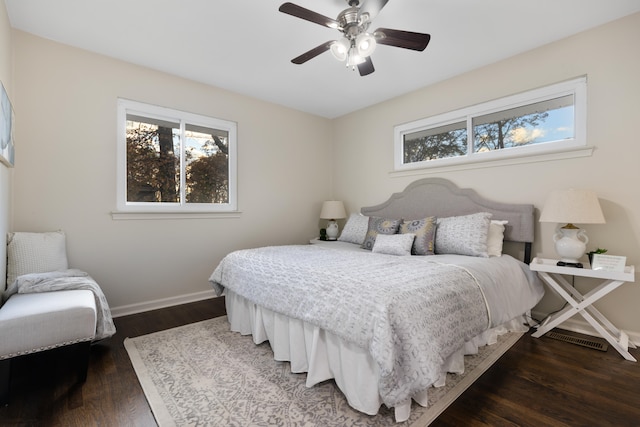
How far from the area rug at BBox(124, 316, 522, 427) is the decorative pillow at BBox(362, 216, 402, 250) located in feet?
4.50

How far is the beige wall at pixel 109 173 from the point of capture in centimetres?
263

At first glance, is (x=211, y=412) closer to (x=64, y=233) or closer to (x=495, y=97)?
(x=64, y=233)

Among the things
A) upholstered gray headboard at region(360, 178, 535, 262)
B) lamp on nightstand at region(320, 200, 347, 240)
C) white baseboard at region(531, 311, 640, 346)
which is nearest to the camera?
white baseboard at region(531, 311, 640, 346)

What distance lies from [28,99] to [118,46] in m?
0.89

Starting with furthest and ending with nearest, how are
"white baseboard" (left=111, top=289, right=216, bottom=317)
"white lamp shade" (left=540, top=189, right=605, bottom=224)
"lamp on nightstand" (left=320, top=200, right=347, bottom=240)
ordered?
"lamp on nightstand" (left=320, top=200, right=347, bottom=240), "white baseboard" (left=111, top=289, right=216, bottom=317), "white lamp shade" (left=540, top=189, right=605, bottom=224)

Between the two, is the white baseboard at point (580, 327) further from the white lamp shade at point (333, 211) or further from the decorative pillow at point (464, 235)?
the white lamp shade at point (333, 211)

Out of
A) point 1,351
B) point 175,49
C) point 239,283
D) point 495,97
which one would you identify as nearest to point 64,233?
point 1,351

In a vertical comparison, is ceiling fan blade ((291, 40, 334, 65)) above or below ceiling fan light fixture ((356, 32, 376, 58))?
above

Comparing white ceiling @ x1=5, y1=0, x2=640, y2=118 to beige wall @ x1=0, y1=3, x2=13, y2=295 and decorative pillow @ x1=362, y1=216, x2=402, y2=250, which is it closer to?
beige wall @ x1=0, y1=3, x2=13, y2=295

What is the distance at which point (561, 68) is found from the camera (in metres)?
2.72

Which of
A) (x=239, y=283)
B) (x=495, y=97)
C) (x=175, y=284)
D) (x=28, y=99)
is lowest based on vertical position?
(x=175, y=284)

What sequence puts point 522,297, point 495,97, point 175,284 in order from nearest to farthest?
1. point 522,297
2. point 495,97
3. point 175,284

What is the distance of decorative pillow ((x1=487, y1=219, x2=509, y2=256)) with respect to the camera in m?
2.76

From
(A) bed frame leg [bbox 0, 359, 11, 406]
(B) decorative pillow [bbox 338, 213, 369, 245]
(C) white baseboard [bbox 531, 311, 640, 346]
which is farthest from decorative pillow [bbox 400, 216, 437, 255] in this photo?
(A) bed frame leg [bbox 0, 359, 11, 406]
